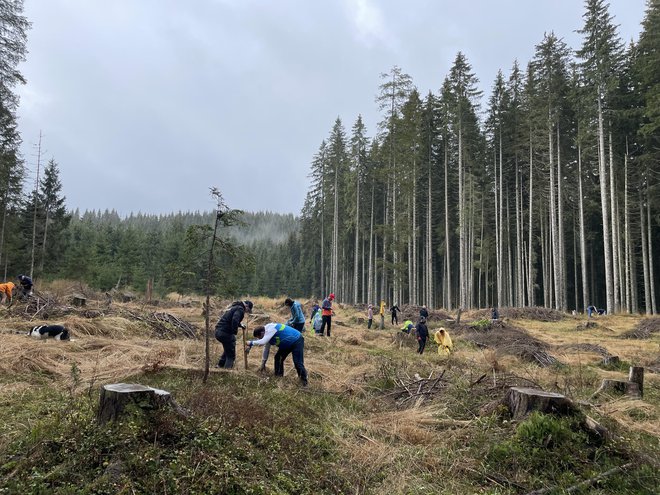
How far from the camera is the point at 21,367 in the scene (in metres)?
7.16

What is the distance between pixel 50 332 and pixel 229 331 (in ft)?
14.3

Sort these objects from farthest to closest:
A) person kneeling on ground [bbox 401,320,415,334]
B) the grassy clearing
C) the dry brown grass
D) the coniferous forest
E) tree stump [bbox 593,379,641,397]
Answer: the coniferous forest
person kneeling on ground [bbox 401,320,415,334]
tree stump [bbox 593,379,641,397]
the dry brown grass
the grassy clearing

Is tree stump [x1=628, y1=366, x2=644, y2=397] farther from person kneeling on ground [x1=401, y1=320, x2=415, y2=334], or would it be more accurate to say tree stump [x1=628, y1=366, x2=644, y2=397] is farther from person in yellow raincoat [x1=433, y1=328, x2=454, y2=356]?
person kneeling on ground [x1=401, y1=320, x2=415, y2=334]

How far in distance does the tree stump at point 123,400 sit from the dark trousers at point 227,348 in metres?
4.13

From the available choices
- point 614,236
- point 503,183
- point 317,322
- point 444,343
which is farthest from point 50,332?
point 503,183

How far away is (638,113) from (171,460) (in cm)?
2925

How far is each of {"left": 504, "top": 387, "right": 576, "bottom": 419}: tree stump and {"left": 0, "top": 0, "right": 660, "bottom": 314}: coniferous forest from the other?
488 inches

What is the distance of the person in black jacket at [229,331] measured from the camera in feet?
27.1

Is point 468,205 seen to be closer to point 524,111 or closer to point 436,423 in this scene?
point 524,111

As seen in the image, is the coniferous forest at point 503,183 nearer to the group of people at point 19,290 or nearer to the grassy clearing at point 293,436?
the group of people at point 19,290

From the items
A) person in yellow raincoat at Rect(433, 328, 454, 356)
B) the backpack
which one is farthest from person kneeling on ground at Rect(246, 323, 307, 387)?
the backpack

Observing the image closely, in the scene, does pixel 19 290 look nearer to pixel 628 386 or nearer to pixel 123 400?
pixel 123 400

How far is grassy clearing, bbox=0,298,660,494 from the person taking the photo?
341cm

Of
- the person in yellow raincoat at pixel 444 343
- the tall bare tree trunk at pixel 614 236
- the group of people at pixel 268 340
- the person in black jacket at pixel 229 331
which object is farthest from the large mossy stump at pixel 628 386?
the tall bare tree trunk at pixel 614 236
